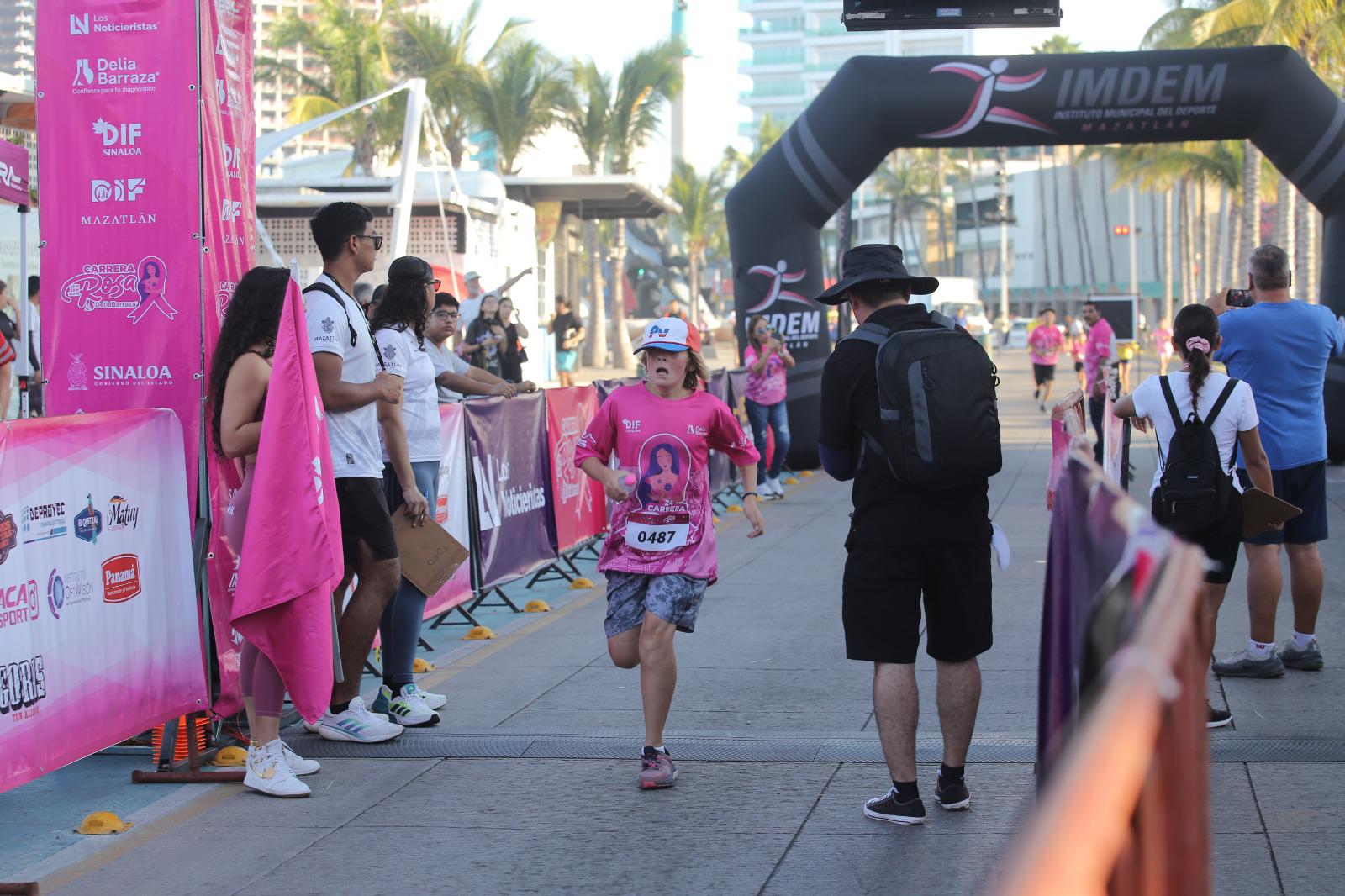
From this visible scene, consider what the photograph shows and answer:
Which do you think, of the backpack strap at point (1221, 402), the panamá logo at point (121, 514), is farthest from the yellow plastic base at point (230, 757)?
the backpack strap at point (1221, 402)

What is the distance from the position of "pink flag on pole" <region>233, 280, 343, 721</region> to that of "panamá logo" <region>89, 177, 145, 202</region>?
3.29 ft

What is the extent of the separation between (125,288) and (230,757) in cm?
191

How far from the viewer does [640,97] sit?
44.7 m

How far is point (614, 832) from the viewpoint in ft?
15.8

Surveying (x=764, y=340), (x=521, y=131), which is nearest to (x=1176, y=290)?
(x=521, y=131)

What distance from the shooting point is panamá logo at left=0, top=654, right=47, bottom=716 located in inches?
182

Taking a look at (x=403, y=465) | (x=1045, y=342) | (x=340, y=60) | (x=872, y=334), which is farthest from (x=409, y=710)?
(x=340, y=60)

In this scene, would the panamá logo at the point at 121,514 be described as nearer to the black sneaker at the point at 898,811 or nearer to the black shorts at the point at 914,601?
the black shorts at the point at 914,601

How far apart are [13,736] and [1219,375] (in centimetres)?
477

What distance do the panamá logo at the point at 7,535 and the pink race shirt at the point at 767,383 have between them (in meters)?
10.4

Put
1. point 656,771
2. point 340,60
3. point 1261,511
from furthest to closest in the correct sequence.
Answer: point 340,60
point 1261,511
point 656,771

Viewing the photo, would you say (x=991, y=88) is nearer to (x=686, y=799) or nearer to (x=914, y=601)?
(x=914, y=601)

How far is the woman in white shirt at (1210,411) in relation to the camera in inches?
236

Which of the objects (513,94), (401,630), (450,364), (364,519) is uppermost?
(513,94)
